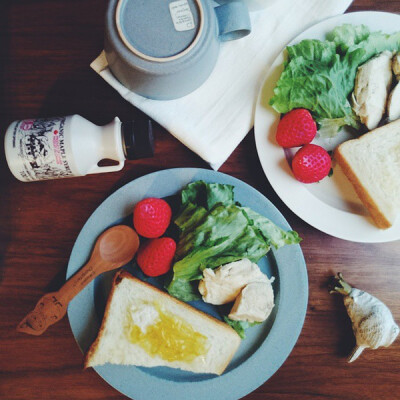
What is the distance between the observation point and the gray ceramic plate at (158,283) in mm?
903

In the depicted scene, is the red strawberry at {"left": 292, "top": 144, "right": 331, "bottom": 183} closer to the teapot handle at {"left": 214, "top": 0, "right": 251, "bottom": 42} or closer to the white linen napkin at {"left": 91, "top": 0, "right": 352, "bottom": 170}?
the white linen napkin at {"left": 91, "top": 0, "right": 352, "bottom": 170}

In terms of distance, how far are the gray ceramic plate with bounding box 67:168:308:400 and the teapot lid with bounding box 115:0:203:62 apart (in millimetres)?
268

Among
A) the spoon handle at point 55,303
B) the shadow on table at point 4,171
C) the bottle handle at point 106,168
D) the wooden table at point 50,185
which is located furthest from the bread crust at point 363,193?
the shadow on table at point 4,171

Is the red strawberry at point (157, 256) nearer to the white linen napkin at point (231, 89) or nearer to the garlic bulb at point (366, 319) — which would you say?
the white linen napkin at point (231, 89)

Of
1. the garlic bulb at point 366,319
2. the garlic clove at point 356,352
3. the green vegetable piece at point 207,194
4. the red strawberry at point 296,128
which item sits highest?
the red strawberry at point 296,128

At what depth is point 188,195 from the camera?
2.95ft

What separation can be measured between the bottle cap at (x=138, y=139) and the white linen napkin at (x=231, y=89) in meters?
0.07

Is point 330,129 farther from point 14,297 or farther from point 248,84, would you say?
point 14,297

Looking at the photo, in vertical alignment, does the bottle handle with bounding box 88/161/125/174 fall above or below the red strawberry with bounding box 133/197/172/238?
above

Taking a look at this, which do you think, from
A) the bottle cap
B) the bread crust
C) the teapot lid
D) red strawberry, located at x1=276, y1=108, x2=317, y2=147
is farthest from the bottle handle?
the bread crust

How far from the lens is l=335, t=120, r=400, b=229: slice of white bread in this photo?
91cm

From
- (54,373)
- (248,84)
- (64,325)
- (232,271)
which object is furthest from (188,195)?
(54,373)

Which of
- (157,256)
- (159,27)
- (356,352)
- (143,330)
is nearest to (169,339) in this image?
(143,330)

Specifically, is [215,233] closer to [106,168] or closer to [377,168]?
[106,168]
